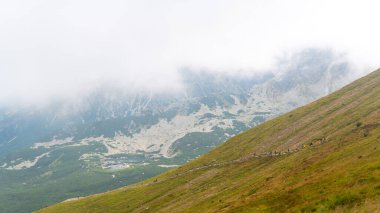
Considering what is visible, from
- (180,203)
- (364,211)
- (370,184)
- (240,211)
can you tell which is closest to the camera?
(364,211)

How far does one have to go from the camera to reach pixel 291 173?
79.7 m

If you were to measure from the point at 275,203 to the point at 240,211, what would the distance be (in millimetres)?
7769

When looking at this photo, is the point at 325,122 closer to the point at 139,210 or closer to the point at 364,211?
the point at 139,210

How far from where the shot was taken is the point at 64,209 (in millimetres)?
194250

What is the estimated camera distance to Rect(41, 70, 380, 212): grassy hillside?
49750 millimetres

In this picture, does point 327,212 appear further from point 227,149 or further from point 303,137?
point 227,149

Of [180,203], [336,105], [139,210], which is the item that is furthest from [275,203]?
[336,105]

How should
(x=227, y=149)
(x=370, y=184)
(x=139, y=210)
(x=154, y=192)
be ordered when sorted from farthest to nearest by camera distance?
(x=227, y=149)
(x=154, y=192)
(x=139, y=210)
(x=370, y=184)

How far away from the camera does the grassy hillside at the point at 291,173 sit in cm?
4975

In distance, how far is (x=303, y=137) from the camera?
506ft

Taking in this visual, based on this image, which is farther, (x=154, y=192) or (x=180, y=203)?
(x=154, y=192)

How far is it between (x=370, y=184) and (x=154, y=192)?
132 m

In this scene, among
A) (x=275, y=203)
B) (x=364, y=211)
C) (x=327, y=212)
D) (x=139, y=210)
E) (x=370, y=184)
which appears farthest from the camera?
(x=139, y=210)

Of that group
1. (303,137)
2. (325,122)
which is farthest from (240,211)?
(325,122)
